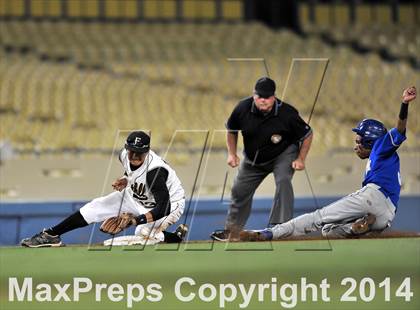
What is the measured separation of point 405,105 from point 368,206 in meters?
0.76

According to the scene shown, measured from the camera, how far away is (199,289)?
6238mm

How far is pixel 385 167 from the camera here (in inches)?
269

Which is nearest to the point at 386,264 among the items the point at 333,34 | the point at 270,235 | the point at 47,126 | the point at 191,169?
the point at 270,235

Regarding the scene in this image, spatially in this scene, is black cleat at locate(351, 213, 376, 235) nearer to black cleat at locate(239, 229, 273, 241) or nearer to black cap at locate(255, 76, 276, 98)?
black cleat at locate(239, 229, 273, 241)

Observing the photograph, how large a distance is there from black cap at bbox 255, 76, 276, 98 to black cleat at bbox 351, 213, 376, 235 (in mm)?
1099

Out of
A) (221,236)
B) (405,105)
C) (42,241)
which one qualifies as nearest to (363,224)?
(405,105)

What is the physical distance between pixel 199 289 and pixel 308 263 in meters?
0.71

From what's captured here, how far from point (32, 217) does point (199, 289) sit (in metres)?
3.13

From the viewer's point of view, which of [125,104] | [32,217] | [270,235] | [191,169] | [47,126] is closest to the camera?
[270,235]

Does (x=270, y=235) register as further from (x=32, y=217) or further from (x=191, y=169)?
(x=191, y=169)

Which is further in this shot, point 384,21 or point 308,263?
point 384,21

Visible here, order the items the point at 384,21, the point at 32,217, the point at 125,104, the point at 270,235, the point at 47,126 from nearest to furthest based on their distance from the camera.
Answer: the point at 270,235, the point at 32,217, the point at 47,126, the point at 125,104, the point at 384,21

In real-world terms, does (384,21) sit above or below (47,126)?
above
